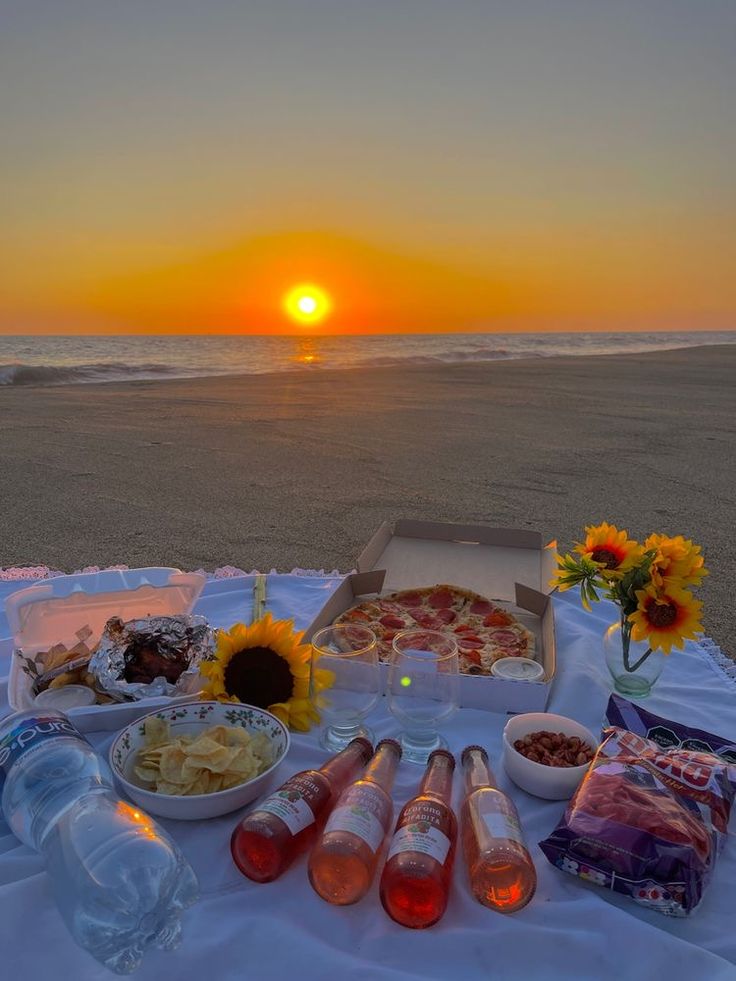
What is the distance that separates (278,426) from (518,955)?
10.1m

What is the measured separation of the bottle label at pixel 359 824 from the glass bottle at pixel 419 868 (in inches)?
1.4

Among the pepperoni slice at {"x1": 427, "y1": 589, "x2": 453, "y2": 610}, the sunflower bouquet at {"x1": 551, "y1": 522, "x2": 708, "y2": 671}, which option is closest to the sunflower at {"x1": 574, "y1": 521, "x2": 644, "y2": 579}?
the sunflower bouquet at {"x1": 551, "y1": 522, "x2": 708, "y2": 671}

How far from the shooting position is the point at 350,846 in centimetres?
119

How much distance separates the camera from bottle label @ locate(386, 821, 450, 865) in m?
1.17

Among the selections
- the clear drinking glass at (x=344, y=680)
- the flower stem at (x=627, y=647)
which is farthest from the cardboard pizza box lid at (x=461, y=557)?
the clear drinking glass at (x=344, y=680)

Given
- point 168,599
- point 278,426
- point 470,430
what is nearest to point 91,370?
point 278,426

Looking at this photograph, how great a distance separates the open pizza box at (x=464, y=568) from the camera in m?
2.54

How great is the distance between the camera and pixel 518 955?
1191mm

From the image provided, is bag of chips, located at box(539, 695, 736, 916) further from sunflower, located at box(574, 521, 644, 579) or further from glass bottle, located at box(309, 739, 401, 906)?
sunflower, located at box(574, 521, 644, 579)

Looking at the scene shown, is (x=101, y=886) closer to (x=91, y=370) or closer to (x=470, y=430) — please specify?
(x=470, y=430)

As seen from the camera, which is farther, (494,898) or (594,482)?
(594,482)

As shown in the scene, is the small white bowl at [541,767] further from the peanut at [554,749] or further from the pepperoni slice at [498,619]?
the pepperoni slice at [498,619]

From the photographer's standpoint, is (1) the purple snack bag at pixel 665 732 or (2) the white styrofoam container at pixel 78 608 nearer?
(1) the purple snack bag at pixel 665 732

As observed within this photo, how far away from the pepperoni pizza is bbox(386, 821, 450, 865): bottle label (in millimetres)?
892
